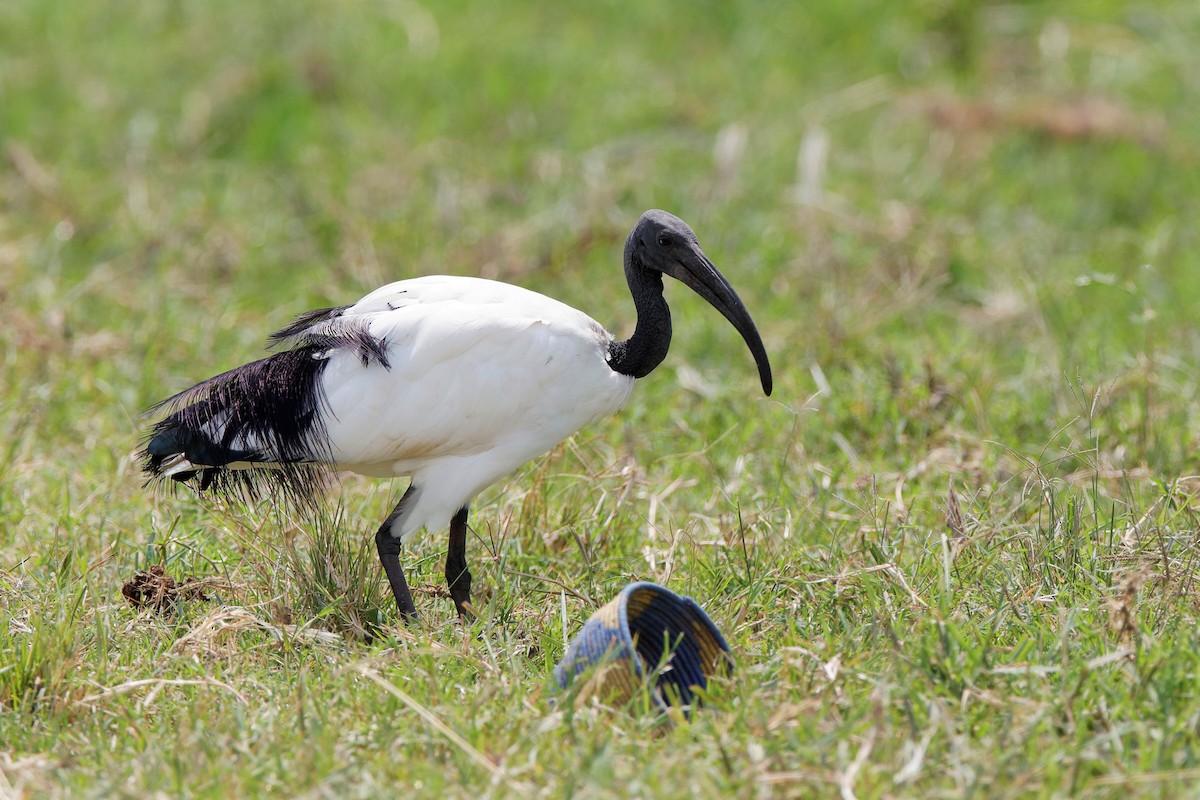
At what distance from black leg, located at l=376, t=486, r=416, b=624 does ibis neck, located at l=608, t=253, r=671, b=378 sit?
0.80 meters

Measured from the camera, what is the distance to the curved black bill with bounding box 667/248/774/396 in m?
4.53

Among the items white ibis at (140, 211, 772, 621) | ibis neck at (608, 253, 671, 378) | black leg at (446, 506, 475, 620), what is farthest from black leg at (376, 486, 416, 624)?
ibis neck at (608, 253, 671, 378)

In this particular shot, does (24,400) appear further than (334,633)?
Yes

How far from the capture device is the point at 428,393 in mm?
4371

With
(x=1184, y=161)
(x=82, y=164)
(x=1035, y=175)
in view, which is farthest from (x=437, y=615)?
(x=1184, y=161)

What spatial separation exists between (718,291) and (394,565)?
1265 millimetres

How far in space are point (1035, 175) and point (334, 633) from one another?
6.35m

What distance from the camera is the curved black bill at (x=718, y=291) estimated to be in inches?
178

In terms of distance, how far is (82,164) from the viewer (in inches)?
342

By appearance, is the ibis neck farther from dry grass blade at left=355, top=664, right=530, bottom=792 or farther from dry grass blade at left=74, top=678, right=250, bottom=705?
dry grass blade at left=74, top=678, right=250, bottom=705

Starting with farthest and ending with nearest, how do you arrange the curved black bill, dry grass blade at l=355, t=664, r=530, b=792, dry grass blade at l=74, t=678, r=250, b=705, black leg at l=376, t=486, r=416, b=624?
1. the curved black bill
2. black leg at l=376, t=486, r=416, b=624
3. dry grass blade at l=74, t=678, r=250, b=705
4. dry grass blade at l=355, t=664, r=530, b=792

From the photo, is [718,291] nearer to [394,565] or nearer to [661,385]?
[394,565]

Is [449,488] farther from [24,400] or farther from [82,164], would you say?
[82,164]

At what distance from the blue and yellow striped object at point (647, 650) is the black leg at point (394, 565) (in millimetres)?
739
